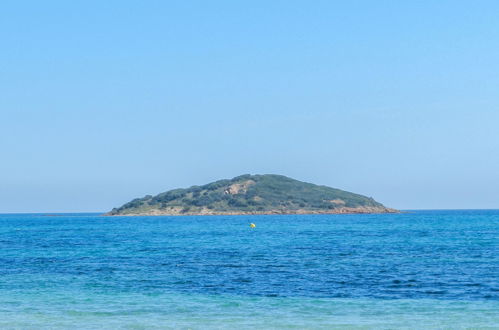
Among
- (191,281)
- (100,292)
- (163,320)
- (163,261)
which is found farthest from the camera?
(163,261)

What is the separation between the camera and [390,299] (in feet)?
108

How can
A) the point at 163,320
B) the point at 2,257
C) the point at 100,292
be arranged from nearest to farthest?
1. the point at 163,320
2. the point at 100,292
3. the point at 2,257

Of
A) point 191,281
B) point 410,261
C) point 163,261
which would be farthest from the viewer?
point 163,261

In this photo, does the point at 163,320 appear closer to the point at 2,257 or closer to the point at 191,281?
the point at 191,281

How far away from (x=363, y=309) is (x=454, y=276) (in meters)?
14.3

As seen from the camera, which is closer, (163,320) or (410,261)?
(163,320)

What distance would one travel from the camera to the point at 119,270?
49156 millimetres

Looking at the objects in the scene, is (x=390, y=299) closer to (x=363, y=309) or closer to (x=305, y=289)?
(x=363, y=309)

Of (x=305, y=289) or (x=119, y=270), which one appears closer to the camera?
(x=305, y=289)

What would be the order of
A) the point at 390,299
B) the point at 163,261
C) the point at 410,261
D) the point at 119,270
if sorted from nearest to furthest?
the point at 390,299 → the point at 119,270 → the point at 410,261 → the point at 163,261

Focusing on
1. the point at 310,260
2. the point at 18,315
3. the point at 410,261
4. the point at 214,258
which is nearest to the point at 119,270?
the point at 214,258

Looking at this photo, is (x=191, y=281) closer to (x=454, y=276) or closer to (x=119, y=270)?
(x=119, y=270)

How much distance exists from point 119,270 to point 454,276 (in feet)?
79.8

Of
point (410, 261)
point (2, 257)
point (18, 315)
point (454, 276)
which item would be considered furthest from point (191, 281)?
point (2, 257)
